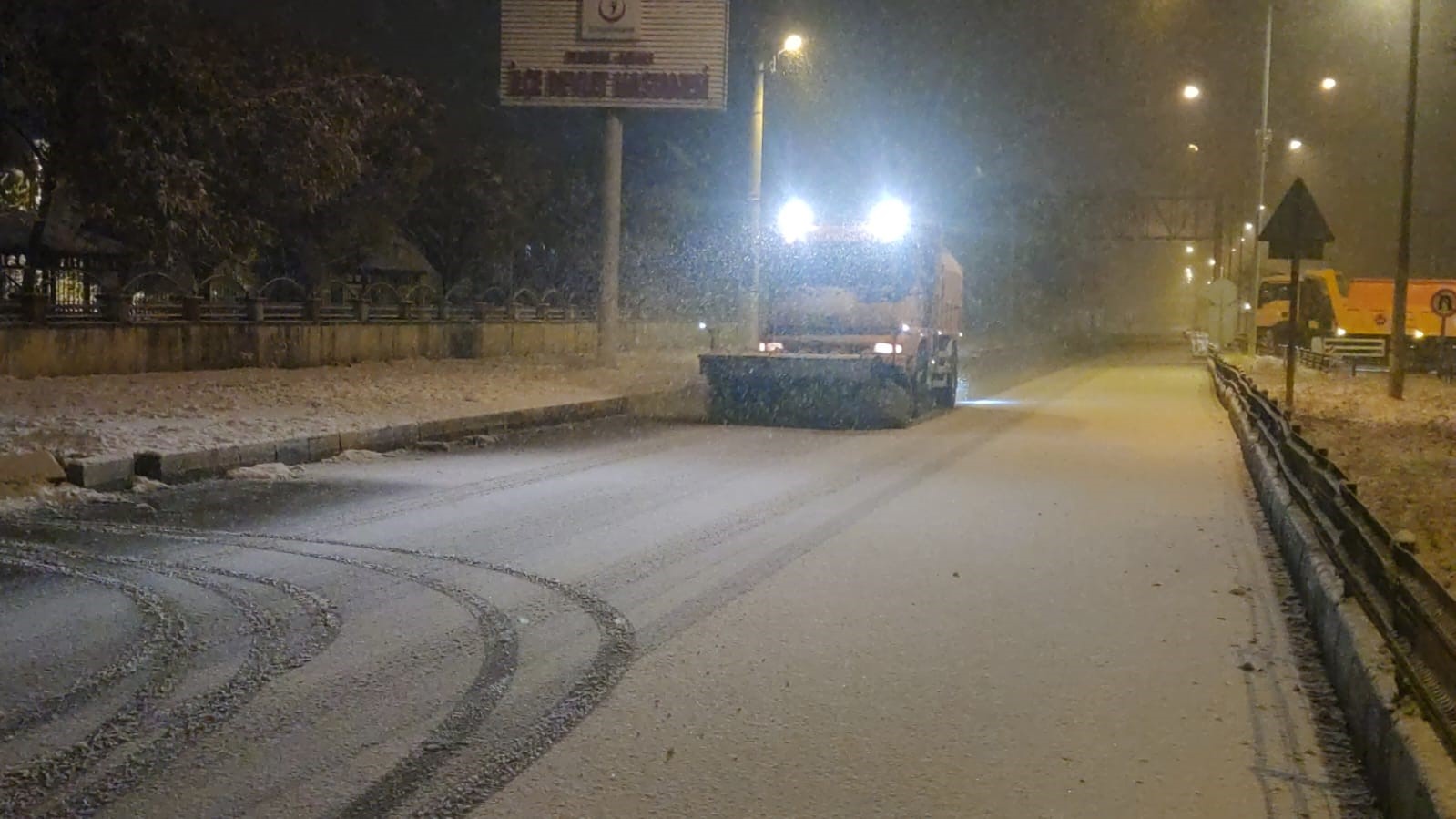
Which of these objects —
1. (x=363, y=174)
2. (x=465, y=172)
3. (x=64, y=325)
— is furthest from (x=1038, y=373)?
(x=64, y=325)

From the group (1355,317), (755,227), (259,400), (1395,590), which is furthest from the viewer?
(1355,317)

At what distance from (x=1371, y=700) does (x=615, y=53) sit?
75.0 feet

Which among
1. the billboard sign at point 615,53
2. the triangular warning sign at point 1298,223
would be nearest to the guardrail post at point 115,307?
the billboard sign at point 615,53

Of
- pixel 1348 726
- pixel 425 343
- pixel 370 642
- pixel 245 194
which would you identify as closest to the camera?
pixel 1348 726

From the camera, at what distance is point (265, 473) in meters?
13.9

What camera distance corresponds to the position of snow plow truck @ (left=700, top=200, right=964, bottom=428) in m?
20.9

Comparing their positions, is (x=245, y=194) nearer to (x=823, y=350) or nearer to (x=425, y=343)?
(x=425, y=343)

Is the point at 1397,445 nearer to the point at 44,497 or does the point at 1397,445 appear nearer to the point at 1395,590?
the point at 1395,590

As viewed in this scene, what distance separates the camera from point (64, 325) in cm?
2098

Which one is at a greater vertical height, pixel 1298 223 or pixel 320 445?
pixel 1298 223

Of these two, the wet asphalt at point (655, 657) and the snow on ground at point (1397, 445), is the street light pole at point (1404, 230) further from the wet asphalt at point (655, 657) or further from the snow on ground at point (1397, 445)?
the wet asphalt at point (655, 657)

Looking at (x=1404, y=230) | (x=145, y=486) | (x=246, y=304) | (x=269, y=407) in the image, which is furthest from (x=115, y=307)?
(x=1404, y=230)

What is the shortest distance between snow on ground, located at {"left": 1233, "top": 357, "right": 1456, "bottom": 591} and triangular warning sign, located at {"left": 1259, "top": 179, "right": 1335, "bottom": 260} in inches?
104

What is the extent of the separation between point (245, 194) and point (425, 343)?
24.3ft
